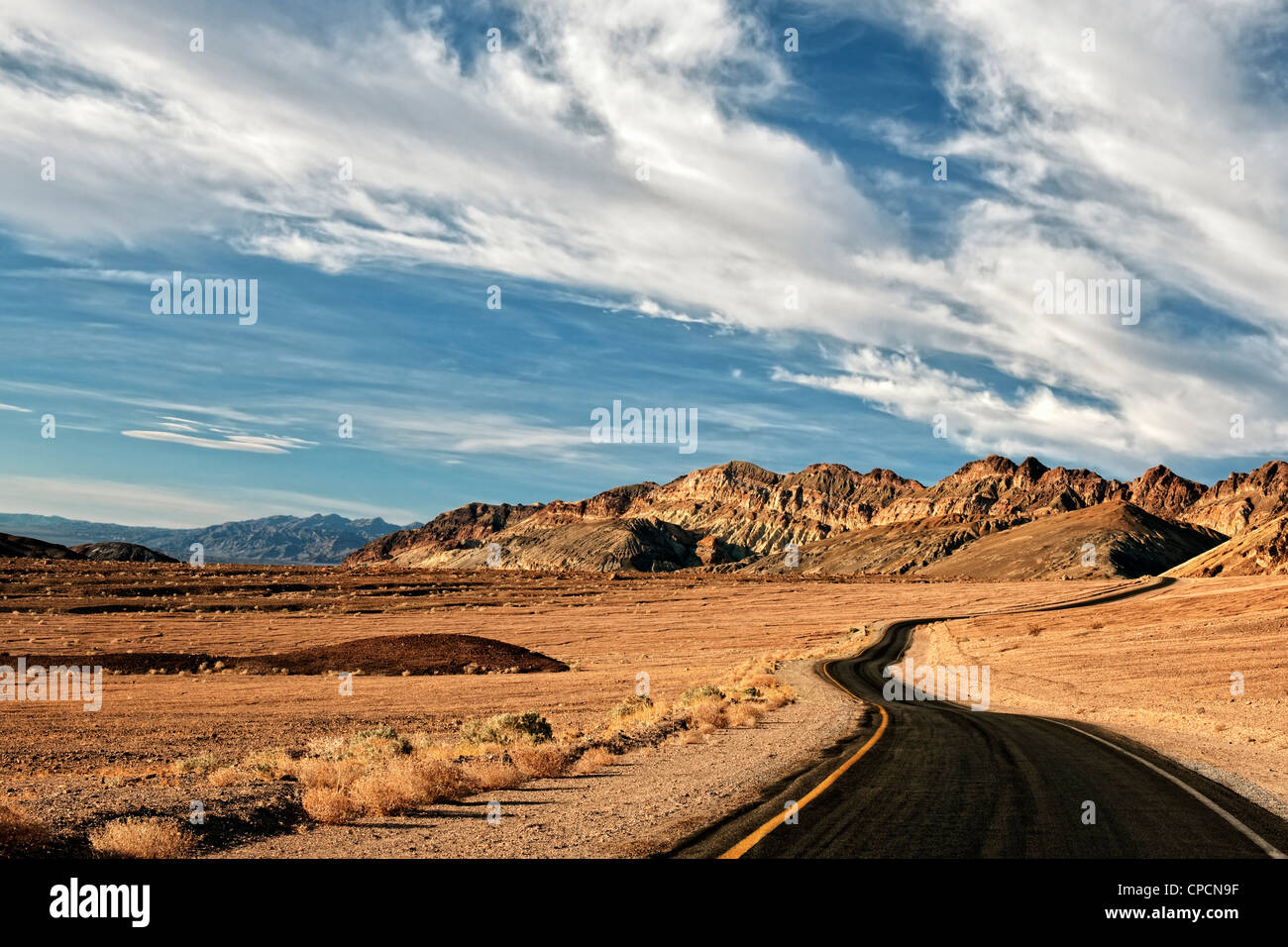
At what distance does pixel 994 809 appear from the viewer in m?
10.2

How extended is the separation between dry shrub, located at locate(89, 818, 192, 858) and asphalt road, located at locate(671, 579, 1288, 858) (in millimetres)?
5232

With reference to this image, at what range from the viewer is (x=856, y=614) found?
316 ft

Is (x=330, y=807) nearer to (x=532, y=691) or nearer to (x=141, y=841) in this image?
(x=141, y=841)

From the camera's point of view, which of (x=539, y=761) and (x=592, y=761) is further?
(x=592, y=761)

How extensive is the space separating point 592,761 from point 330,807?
541 centimetres

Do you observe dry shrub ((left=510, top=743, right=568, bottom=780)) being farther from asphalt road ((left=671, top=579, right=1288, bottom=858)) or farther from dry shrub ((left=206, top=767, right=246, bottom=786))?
dry shrub ((left=206, top=767, right=246, bottom=786))

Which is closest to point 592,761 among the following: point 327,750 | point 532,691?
point 327,750

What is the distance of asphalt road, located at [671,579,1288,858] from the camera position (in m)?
8.37

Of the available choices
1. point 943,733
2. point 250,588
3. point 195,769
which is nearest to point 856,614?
point 250,588

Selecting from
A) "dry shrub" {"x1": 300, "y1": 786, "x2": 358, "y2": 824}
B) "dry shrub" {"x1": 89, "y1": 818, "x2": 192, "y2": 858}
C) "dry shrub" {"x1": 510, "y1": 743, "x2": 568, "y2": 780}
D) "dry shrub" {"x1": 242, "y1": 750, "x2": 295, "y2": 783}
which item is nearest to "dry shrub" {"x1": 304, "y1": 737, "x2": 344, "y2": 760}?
"dry shrub" {"x1": 242, "y1": 750, "x2": 295, "y2": 783}
